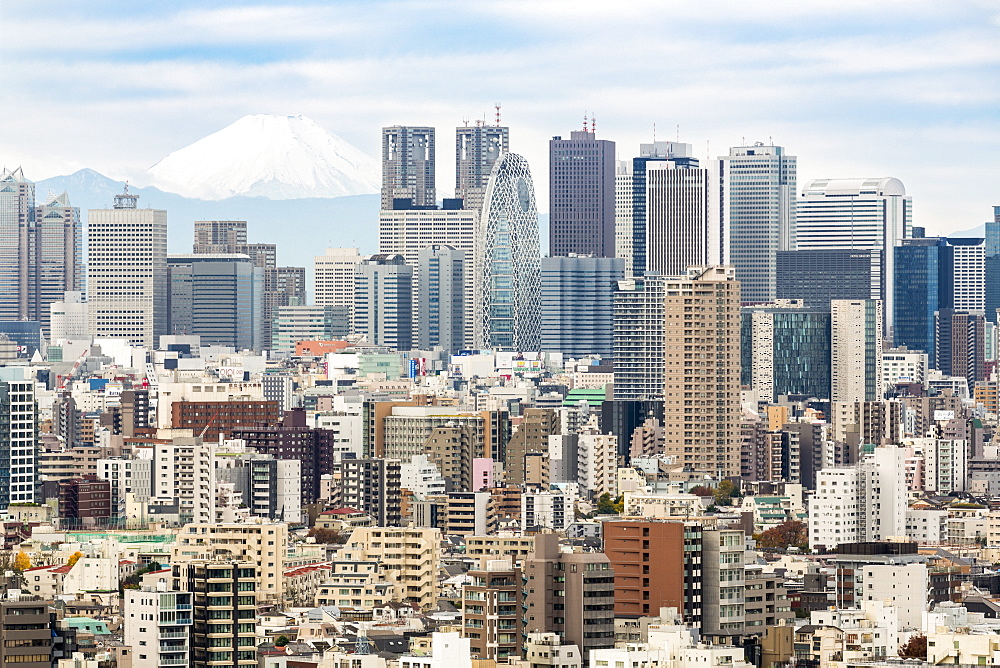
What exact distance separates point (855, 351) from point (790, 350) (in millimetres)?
3195

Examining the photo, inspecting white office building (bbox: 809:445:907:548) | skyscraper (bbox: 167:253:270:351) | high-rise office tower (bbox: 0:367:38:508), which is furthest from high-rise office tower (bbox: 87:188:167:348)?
white office building (bbox: 809:445:907:548)

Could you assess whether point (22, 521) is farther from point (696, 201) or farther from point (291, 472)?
point (696, 201)

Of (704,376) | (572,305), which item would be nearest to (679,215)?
(572,305)

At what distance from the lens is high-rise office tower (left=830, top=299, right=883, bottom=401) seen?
139m

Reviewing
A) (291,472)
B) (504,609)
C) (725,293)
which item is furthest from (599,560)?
(725,293)

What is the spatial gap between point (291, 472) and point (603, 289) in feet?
362

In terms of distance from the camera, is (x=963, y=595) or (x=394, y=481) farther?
(x=394, y=481)

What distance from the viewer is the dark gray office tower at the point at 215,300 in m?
193

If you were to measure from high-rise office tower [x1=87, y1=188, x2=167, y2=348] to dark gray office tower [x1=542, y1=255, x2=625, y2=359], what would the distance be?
2532 centimetres

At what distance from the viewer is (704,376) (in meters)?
98.6

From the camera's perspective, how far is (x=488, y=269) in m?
191

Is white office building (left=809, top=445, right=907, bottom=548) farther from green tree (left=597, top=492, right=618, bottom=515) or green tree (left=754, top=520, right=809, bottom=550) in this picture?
green tree (left=597, top=492, right=618, bottom=515)

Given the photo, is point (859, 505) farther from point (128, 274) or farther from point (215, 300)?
point (128, 274)

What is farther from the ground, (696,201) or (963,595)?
(696,201)
